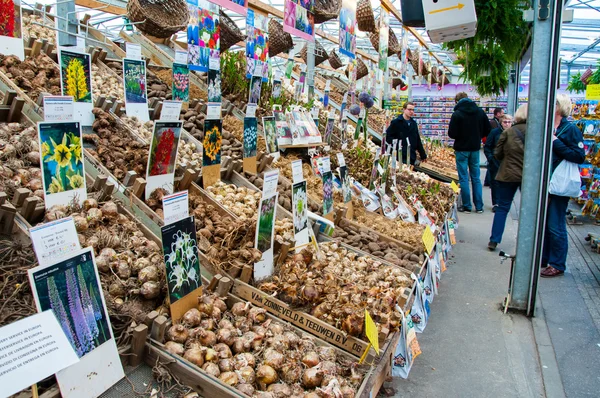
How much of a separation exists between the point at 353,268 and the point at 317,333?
90 cm

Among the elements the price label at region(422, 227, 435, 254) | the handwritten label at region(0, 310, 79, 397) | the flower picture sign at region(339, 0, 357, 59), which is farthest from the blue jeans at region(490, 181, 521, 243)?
the handwritten label at region(0, 310, 79, 397)

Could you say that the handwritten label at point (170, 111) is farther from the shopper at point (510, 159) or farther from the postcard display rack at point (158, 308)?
the shopper at point (510, 159)

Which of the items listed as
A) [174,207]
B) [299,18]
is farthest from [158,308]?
[299,18]

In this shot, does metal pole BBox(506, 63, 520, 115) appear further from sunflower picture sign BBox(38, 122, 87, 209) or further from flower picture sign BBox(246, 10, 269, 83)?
sunflower picture sign BBox(38, 122, 87, 209)

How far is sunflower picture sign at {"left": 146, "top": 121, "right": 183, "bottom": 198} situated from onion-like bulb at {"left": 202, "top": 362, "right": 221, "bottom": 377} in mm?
1201

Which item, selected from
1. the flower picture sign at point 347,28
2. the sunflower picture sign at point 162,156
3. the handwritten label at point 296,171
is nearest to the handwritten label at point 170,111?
the sunflower picture sign at point 162,156

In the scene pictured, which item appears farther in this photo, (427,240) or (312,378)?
(427,240)

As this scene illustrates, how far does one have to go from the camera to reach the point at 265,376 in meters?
1.88

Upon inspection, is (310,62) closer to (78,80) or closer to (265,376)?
(78,80)

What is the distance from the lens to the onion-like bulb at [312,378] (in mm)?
1932

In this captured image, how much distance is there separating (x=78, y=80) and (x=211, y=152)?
96cm

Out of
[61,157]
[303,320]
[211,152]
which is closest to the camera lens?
[61,157]

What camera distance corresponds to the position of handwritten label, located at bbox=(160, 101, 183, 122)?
2.74 meters

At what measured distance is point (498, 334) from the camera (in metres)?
3.58
